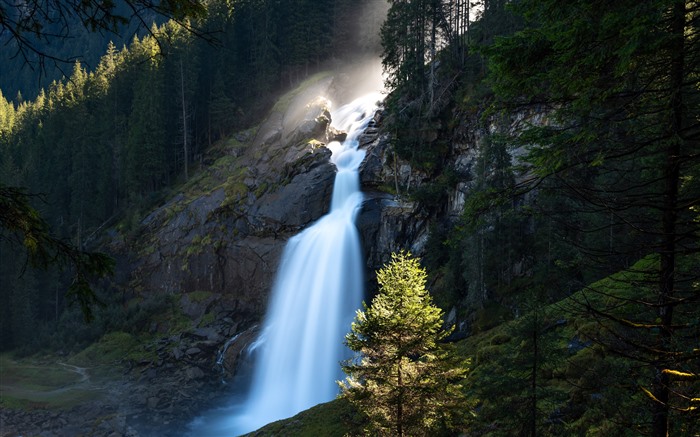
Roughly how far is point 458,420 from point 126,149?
51.2 m

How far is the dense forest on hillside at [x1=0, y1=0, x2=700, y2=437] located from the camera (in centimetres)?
473

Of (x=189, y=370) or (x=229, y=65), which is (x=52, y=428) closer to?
(x=189, y=370)

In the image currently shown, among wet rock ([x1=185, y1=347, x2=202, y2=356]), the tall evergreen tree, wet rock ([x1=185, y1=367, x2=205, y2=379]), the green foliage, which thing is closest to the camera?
the tall evergreen tree

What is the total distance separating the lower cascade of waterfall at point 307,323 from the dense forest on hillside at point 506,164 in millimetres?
5726

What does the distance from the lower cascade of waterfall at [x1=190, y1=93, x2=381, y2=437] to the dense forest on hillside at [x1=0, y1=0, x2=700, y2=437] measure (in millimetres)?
5726

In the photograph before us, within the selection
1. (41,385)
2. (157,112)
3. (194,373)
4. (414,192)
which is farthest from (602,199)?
(157,112)

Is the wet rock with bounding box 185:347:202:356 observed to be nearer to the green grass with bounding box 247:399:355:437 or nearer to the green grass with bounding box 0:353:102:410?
the green grass with bounding box 0:353:102:410

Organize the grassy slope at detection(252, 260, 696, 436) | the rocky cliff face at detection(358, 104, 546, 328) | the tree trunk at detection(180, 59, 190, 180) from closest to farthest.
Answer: the grassy slope at detection(252, 260, 696, 436) → the rocky cliff face at detection(358, 104, 546, 328) → the tree trunk at detection(180, 59, 190, 180)

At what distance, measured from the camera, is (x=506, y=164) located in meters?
22.8

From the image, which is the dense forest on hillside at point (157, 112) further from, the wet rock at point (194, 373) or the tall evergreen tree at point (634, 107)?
→ the tall evergreen tree at point (634, 107)

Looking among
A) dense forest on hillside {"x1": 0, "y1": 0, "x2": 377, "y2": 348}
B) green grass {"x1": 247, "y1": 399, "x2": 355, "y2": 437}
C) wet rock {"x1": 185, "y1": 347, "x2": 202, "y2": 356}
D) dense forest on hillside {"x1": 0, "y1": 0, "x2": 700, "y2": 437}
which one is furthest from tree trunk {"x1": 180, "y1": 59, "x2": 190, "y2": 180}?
green grass {"x1": 247, "y1": 399, "x2": 355, "y2": 437}

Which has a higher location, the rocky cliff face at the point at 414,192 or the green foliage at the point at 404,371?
the rocky cliff face at the point at 414,192

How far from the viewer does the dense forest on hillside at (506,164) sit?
4.73 metres

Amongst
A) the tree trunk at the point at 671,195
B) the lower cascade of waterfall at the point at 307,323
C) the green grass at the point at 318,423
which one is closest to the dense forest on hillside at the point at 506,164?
the tree trunk at the point at 671,195
